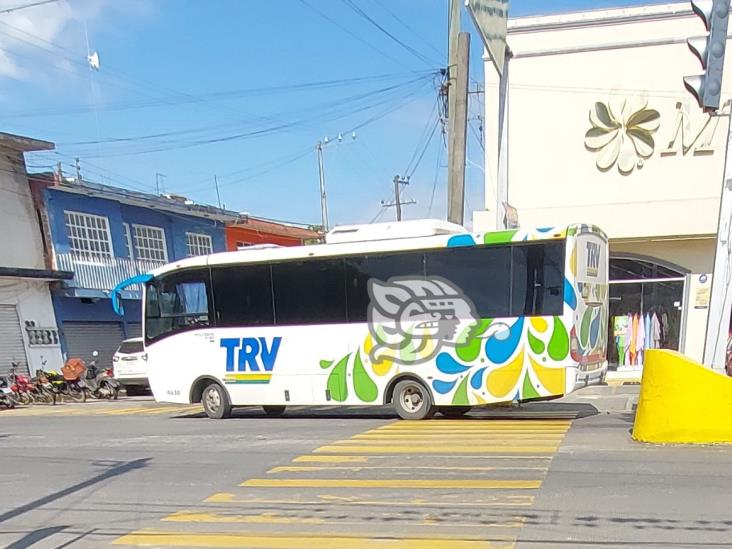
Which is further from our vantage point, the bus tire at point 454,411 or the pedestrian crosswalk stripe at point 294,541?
the bus tire at point 454,411

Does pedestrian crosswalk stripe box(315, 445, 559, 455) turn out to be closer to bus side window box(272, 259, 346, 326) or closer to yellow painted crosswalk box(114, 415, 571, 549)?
yellow painted crosswalk box(114, 415, 571, 549)

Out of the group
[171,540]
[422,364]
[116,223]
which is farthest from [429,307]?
[116,223]

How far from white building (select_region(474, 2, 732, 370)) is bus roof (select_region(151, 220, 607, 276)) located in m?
6.08

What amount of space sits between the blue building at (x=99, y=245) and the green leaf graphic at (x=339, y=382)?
1541 cm

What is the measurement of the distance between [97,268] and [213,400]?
13860mm

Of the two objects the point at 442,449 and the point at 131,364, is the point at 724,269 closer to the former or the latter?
the point at 442,449

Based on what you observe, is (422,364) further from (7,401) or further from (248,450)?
(7,401)

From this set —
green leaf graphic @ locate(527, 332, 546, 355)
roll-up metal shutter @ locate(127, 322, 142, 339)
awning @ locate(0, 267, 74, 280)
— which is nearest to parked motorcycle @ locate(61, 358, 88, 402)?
awning @ locate(0, 267, 74, 280)

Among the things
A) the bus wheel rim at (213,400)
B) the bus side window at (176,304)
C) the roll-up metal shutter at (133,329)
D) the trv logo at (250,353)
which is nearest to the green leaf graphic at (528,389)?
the trv logo at (250,353)

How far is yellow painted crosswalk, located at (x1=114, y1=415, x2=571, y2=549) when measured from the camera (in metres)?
5.79

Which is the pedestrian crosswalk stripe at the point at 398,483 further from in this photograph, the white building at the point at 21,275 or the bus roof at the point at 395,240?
the white building at the point at 21,275

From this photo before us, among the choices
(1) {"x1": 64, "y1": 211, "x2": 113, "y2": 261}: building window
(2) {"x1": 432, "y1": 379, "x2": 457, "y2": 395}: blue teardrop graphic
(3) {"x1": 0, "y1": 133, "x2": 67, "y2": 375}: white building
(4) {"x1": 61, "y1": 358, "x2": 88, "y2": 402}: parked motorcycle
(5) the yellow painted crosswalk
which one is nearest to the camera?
(5) the yellow painted crosswalk

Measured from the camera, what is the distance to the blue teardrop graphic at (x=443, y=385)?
1191 centimetres

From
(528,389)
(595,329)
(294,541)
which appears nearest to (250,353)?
(528,389)
